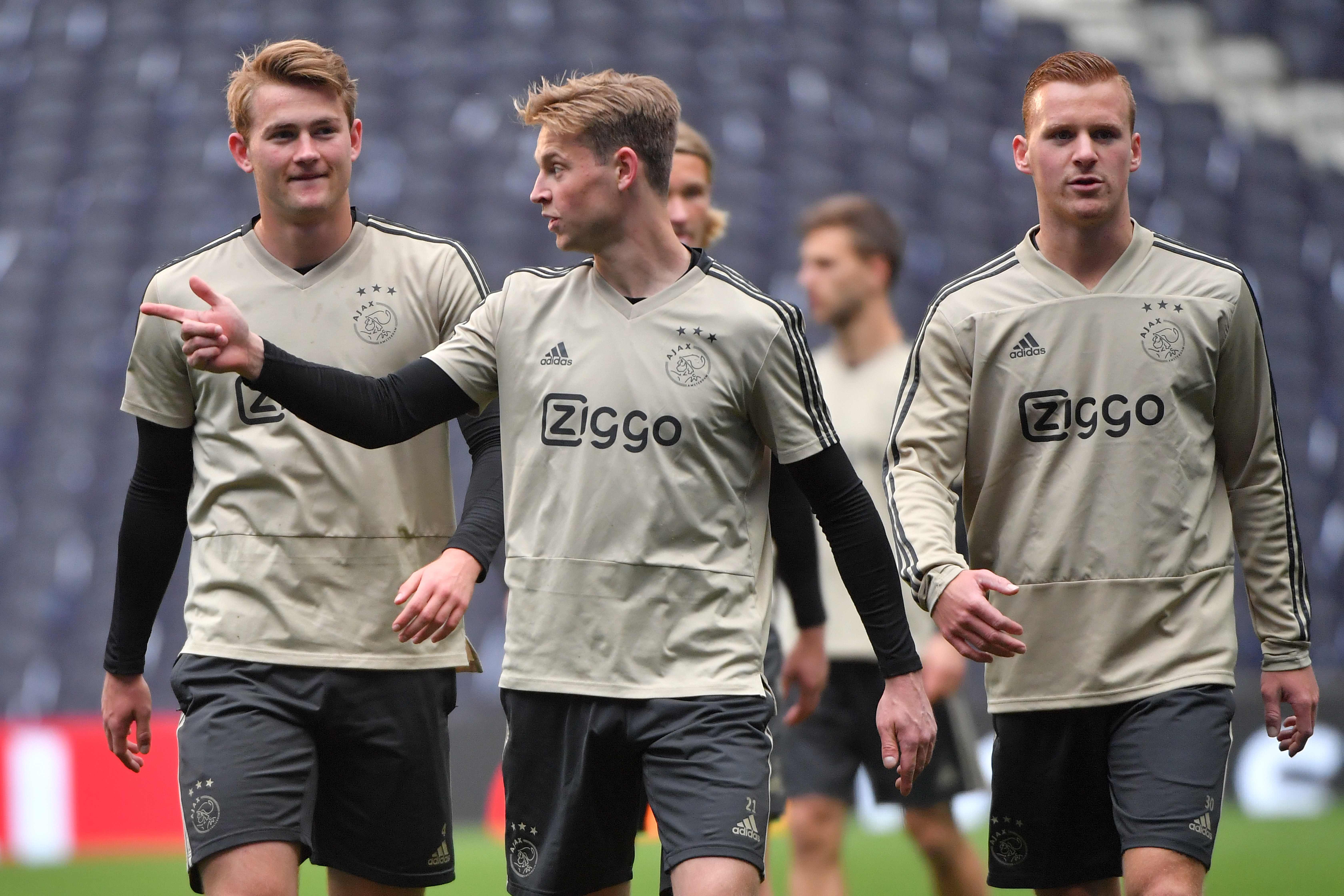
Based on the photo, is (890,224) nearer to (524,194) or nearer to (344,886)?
(344,886)

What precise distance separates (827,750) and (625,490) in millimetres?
2073

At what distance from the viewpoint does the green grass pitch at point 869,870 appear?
6613 millimetres

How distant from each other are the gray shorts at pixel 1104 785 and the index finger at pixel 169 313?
6.35ft

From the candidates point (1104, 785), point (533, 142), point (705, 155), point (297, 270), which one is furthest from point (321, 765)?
point (533, 142)

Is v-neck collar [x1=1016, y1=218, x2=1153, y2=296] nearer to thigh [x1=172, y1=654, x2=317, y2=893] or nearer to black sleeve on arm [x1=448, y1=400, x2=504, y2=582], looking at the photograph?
black sleeve on arm [x1=448, y1=400, x2=504, y2=582]

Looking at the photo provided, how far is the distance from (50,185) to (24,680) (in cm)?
Result: 405

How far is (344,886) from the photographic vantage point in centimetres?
363

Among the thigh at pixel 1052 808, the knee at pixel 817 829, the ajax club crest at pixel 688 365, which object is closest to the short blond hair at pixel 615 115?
the ajax club crest at pixel 688 365

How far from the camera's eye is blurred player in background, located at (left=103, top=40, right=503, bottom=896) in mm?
3488

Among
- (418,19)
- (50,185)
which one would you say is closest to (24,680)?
(50,185)

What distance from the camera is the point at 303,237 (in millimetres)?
3664

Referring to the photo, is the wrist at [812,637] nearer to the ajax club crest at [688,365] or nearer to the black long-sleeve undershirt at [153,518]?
the black long-sleeve undershirt at [153,518]

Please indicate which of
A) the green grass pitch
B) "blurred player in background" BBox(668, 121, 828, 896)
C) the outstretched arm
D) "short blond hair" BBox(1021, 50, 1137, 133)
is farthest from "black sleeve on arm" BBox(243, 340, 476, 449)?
the green grass pitch

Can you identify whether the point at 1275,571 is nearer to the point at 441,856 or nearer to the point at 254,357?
the point at 441,856
